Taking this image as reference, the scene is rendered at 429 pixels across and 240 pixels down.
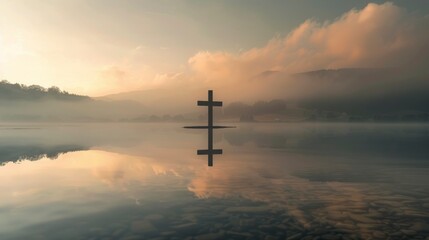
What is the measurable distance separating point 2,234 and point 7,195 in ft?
25.0

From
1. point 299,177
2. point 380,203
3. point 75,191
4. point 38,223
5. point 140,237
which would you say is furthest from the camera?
point 299,177

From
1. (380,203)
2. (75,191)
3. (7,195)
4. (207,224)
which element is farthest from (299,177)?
(7,195)

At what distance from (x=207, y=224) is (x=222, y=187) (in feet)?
23.5

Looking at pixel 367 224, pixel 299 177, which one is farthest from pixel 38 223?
pixel 299 177

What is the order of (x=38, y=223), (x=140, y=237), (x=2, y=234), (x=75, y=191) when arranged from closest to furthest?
(x=140, y=237) < (x=2, y=234) < (x=38, y=223) < (x=75, y=191)

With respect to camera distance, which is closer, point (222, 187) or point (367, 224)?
point (367, 224)

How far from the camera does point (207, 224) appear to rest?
12.4 meters

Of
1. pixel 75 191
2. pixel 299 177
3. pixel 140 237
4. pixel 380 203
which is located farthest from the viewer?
pixel 299 177

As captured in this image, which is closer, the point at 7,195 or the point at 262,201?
the point at 262,201

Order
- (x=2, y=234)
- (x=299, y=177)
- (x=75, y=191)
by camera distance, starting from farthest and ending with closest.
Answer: (x=299, y=177) < (x=75, y=191) < (x=2, y=234)

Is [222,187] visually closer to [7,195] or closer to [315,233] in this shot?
[315,233]

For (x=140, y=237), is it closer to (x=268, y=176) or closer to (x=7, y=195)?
(x=7, y=195)

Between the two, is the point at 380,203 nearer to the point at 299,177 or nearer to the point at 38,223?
the point at 299,177

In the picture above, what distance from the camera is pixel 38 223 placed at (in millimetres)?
13133
